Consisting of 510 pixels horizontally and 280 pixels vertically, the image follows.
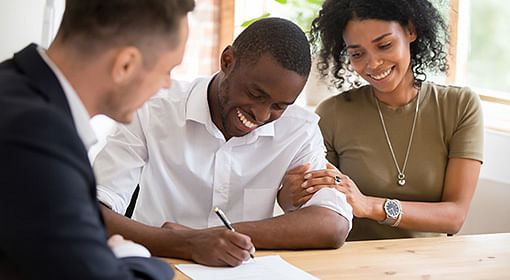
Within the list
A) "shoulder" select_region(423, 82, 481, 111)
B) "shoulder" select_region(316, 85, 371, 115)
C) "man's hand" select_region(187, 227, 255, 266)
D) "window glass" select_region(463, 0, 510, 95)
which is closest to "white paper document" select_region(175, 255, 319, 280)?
"man's hand" select_region(187, 227, 255, 266)

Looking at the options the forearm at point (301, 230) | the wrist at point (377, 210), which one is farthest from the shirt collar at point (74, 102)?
the wrist at point (377, 210)

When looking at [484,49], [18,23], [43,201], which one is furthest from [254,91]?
[484,49]

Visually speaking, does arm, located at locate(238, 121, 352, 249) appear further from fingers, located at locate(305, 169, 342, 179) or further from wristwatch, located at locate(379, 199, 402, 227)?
wristwatch, located at locate(379, 199, 402, 227)

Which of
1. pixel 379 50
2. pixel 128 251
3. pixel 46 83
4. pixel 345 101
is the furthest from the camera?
pixel 345 101

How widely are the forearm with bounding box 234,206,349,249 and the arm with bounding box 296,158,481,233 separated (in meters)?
0.38

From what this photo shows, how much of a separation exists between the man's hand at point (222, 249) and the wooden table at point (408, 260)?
0.18 feet

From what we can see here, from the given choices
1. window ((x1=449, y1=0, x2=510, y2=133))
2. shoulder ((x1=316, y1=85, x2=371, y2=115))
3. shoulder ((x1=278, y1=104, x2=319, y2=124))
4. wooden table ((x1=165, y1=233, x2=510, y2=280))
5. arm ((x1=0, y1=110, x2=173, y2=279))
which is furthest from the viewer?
window ((x1=449, y1=0, x2=510, y2=133))

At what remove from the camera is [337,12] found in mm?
2264

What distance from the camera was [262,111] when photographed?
5.03 feet

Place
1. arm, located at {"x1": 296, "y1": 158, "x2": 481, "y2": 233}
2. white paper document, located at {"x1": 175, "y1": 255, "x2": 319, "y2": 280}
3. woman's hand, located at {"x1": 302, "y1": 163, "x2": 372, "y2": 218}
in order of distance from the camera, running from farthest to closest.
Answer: arm, located at {"x1": 296, "y1": 158, "x2": 481, "y2": 233} → woman's hand, located at {"x1": 302, "y1": 163, "x2": 372, "y2": 218} → white paper document, located at {"x1": 175, "y1": 255, "x2": 319, "y2": 280}

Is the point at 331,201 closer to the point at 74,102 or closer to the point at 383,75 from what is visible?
the point at 383,75

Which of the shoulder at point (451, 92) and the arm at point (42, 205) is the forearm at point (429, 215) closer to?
the shoulder at point (451, 92)

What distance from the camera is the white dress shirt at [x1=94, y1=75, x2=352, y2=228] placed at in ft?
5.65

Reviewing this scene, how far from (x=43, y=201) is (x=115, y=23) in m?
0.26
